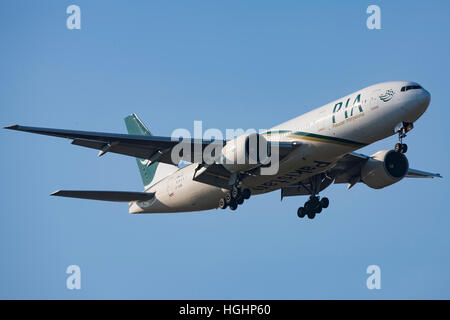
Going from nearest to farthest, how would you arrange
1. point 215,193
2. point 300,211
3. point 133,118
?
point 215,193
point 300,211
point 133,118

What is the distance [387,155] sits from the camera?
46.0 m

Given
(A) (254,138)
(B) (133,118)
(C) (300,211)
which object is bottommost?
(C) (300,211)

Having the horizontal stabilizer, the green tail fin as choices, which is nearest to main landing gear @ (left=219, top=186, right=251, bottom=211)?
the horizontal stabilizer

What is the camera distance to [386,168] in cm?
4581

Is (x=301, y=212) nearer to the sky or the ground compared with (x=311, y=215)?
nearer to the sky

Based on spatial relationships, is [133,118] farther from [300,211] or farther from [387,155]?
[387,155]

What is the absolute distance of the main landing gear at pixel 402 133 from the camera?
38.3m

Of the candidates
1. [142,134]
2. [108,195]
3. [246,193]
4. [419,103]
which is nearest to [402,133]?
[419,103]

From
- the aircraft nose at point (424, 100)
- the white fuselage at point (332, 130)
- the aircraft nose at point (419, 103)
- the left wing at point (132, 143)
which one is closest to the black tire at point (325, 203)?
the white fuselage at point (332, 130)

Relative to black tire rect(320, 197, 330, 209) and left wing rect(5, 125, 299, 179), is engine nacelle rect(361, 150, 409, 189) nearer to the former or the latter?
black tire rect(320, 197, 330, 209)

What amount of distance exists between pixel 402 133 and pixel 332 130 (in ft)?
11.6

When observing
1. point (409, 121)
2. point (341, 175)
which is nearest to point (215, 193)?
point (341, 175)

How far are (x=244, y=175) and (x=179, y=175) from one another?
539cm

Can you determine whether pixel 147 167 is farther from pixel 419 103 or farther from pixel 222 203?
pixel 419 103
